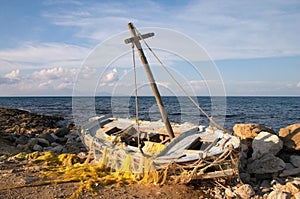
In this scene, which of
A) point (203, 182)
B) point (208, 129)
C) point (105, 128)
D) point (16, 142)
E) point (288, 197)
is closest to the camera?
point (288, 197)

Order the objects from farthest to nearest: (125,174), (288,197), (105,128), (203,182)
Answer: (105,128)
(125,174)
(203,182)
(288,197)

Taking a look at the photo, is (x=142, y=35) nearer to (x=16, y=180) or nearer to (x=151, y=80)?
(x=151, y=80)

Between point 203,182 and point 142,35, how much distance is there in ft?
15.0

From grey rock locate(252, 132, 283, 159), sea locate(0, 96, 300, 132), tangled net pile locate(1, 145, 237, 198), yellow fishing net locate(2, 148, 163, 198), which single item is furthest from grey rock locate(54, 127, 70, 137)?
grey rock locate(252, 132, 283, 159)

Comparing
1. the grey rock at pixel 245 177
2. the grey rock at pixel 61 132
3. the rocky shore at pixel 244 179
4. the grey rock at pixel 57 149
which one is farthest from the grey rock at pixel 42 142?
the grey rock at pixel 245 177

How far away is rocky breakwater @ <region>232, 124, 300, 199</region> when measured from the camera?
6.92 meters

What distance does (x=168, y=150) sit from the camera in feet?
26.2

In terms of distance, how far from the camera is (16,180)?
24.8ft

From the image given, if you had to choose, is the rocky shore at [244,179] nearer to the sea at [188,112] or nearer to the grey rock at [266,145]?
the grey rock at [266,145]

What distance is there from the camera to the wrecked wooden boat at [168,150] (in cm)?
691

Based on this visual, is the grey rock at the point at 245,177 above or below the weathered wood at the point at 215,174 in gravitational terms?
below

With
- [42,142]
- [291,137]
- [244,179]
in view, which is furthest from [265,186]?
[42,142]

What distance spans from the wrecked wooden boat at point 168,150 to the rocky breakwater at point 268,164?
0.84 metres

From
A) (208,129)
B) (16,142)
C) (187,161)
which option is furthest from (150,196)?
(16,142)
